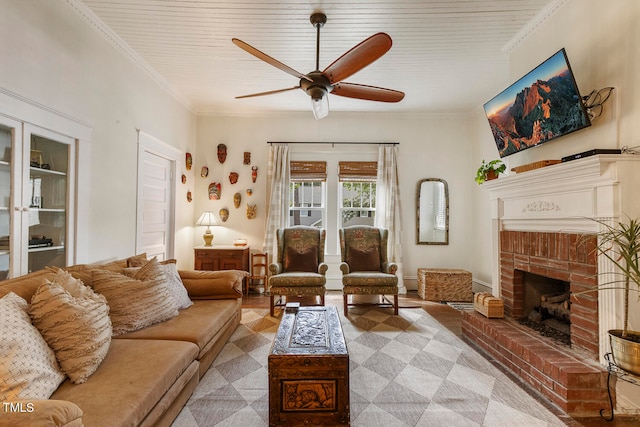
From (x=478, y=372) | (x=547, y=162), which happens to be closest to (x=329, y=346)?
(x=478, y=372)

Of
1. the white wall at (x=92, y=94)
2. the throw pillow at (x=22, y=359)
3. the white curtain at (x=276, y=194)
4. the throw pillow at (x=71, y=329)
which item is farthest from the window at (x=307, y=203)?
the throw pillow at (x=22, y=359)

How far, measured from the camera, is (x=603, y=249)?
2025mm

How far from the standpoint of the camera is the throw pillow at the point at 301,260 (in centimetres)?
426

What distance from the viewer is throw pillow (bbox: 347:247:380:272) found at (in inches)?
169

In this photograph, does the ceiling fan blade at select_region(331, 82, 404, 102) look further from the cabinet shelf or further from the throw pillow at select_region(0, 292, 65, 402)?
the cabinet shelf

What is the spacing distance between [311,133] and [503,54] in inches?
111

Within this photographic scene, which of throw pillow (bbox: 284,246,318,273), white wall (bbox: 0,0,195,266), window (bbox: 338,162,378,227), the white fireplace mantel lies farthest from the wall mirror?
white wall (bbox: 0,0,195,266)

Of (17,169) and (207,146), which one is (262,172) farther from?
(17,169)

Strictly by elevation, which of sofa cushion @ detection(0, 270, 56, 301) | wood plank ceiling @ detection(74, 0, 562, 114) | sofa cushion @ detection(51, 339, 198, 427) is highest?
wood plank ceiling @ detection(74, 0, 562, 114)

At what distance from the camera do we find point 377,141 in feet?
17.2

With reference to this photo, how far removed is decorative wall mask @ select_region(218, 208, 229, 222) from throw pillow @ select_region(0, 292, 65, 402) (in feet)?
12.0

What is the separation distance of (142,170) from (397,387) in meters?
3.41

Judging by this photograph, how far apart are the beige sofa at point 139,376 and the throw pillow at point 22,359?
9 centimetres

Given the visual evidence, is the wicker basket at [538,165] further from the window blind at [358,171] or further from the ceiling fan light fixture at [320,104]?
the window blind at [358,171]
